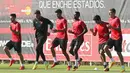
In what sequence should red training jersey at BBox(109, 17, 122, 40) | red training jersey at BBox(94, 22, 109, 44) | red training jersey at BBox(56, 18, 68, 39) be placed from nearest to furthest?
red training jersey at BBox(109, 17, 122, 40) < red training jersey at BBox(94, 22, 109, 44) < red training jersey at BBox(56, 18, 68, 39)

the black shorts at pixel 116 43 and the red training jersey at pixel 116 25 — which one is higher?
the red training jersey at pixel 116 25

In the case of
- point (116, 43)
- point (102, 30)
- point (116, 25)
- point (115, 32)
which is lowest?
point (116, 43)

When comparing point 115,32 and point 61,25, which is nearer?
point 115,32

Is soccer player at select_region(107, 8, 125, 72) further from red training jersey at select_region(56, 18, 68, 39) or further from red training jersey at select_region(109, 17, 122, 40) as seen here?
red training jersey at select_region(56, 18, 68, 39)

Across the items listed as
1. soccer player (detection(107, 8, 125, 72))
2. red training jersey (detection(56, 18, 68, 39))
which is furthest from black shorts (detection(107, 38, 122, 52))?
red training jersey (detection(56, 18, 68, 39))

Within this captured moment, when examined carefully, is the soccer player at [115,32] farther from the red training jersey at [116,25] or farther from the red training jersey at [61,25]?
the red training jersey at [61,25]

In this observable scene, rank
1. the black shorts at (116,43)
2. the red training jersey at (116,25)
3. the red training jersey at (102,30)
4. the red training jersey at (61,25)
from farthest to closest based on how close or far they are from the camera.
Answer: the red training jersey at (61,25) → the red training jersey at (102,30) → the red training jersey at (116,25) → the black shorts at (116,43)

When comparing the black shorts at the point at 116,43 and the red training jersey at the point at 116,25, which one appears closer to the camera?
the black shorts at the point at 116,43

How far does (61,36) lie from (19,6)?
562cm

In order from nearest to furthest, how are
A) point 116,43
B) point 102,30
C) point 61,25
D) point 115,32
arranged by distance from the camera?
point 116,43 < point 115,32 < point 102,30 < point 61,25

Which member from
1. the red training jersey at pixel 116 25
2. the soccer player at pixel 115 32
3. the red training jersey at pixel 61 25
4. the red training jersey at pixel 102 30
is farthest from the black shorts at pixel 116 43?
the red training jersey at pixel 61 25

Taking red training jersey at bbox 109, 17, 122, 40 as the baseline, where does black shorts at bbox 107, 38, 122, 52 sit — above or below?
below

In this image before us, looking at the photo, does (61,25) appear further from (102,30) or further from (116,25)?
(116,25)

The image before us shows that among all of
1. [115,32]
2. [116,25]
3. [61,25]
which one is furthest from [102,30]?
[61,25]
